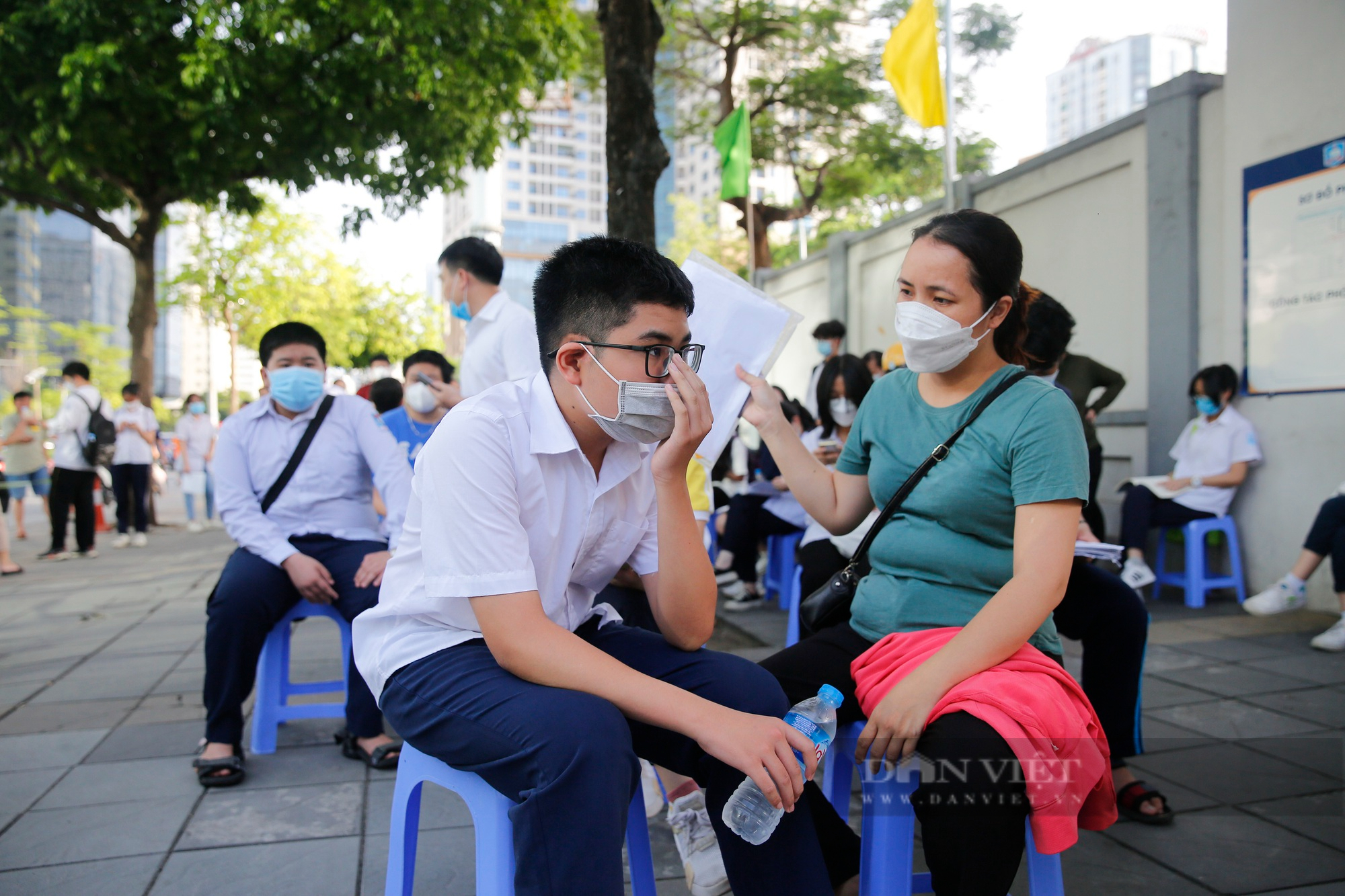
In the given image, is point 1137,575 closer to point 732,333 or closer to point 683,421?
point 732,333

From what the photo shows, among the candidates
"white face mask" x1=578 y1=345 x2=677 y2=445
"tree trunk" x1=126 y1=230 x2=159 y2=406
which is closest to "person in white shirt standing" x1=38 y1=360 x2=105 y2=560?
"tree trunk" x1=126 y1=230 x2=159 y2=406

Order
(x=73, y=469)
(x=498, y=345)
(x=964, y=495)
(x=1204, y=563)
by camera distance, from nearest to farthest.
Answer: (x=964, y=495) → (x=498, y=345) → (x=1204, y=563) → (x=73, y=469)

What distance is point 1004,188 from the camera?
25.4ft

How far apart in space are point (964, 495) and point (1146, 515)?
14.4 ft

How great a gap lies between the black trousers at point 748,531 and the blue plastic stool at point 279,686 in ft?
9.46

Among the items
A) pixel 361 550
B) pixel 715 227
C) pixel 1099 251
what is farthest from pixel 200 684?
pixel 715 227

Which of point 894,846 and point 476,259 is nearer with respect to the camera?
point 894,846

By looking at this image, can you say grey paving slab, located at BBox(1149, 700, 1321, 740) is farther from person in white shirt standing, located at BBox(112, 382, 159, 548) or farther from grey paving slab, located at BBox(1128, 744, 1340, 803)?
person in white shirt standing, located at BBox(112, 382, 159, 548)

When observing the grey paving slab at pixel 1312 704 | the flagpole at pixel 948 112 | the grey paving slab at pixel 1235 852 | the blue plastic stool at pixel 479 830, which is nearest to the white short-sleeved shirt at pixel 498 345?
the blue plastic stool at pixel 479 830

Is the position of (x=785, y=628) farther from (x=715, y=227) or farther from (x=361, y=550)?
(x=715, y=227)

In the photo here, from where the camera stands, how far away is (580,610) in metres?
1.91

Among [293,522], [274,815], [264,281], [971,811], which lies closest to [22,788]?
[274,815]

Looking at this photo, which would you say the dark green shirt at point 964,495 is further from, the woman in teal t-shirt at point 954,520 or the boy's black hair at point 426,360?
the boy's black hair at point 426,360

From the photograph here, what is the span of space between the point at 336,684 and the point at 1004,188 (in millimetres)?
6784
